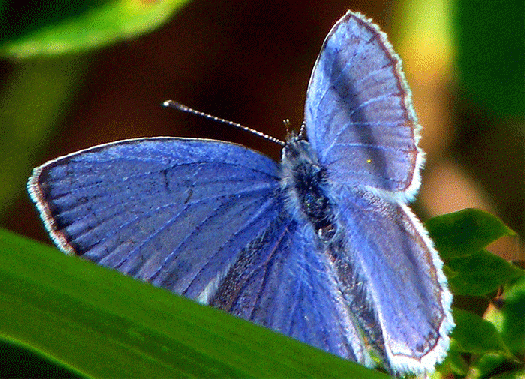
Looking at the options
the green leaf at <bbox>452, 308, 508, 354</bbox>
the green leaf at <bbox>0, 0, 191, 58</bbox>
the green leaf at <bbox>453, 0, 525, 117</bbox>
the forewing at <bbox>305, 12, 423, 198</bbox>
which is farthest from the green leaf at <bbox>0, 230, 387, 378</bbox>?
the green leaf at <bbox>453, 0, 525, 117</bbox>

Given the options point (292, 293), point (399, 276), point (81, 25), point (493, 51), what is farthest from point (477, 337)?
point (81, 25)

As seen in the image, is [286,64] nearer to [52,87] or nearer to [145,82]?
[145,82]

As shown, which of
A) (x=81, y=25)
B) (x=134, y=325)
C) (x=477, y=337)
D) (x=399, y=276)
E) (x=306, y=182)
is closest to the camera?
(x=134, y=325)

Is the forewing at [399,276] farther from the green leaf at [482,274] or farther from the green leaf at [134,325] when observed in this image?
the green leaf at [134,325]

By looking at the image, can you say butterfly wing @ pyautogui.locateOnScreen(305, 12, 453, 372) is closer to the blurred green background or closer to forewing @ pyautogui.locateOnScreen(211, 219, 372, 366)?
forewing @ pyautogui.locateOnScreen(211, 219, 372, 366)

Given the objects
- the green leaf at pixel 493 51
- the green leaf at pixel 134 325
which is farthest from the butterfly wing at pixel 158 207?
the green leaf at pixel 493 51

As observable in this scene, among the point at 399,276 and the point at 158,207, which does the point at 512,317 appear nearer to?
the point at 399,276
